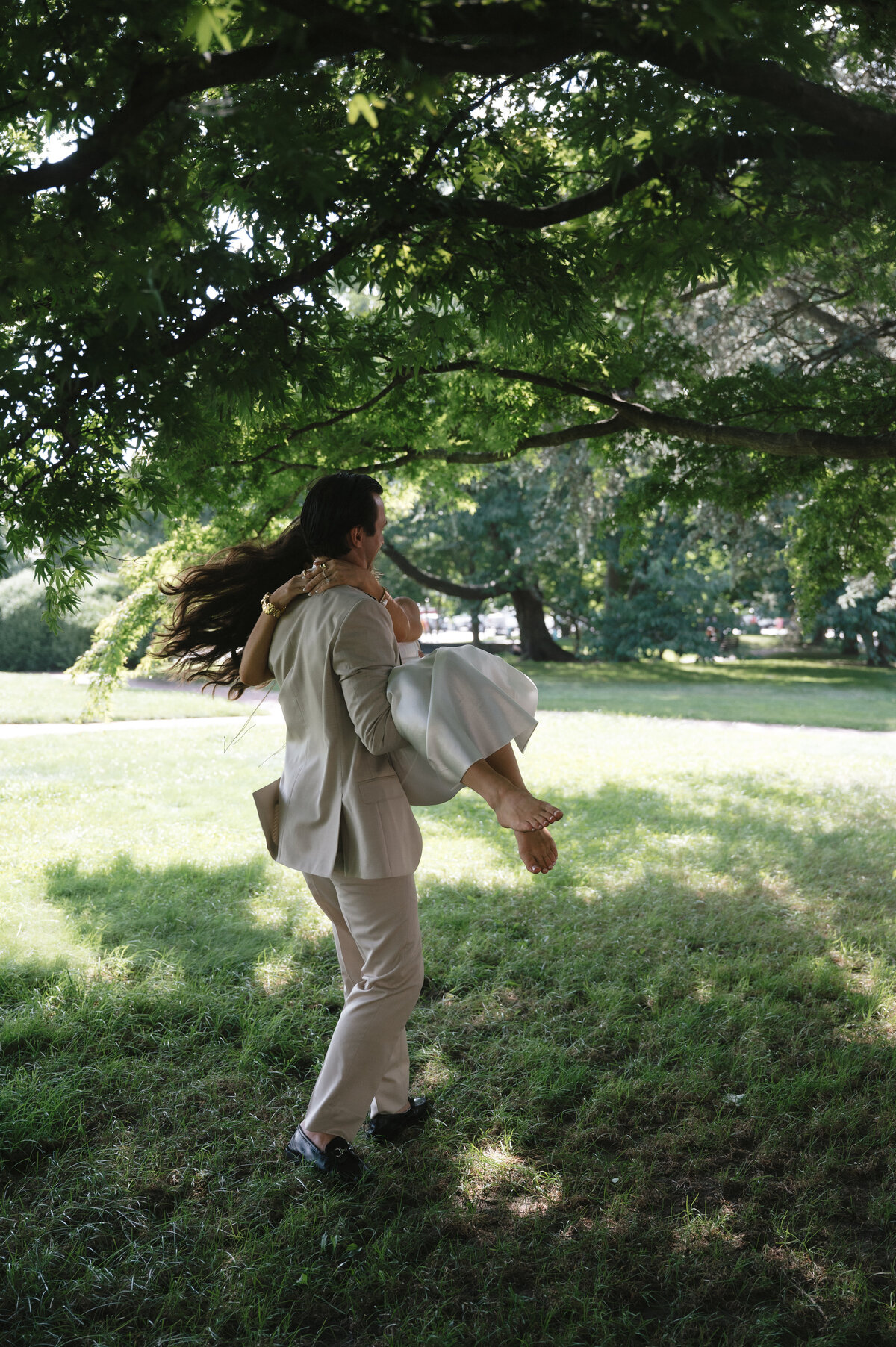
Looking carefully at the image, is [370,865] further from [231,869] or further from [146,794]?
[146,794]

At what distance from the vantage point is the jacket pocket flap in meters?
3.26

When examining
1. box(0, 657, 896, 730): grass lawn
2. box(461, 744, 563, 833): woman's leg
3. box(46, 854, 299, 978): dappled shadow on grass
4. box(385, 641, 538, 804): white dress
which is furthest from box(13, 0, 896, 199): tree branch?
box(0, 657, 896, 730): grass lawn

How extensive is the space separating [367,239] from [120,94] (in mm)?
803

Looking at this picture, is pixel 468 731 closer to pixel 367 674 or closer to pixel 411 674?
pixel 411 674

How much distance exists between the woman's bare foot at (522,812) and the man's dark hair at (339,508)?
1096 mm

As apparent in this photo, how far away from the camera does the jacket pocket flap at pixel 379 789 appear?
3260 millimetres

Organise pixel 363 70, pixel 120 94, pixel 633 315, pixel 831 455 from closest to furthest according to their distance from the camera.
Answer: pixel 120 94, pixel 363 70, pixel 831 455, pixel 633 315

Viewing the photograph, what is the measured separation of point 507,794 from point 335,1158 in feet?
4.81

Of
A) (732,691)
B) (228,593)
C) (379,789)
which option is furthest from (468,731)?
(732,691)

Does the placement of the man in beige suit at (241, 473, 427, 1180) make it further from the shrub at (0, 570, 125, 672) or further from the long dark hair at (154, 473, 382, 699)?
the shrub at (0, 570, 125, 672)

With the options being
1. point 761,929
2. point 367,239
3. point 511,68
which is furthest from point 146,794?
point 511,68

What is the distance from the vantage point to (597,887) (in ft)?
21.5

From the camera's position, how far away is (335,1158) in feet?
10.8

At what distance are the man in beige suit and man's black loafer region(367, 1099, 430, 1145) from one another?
0.81 feet
